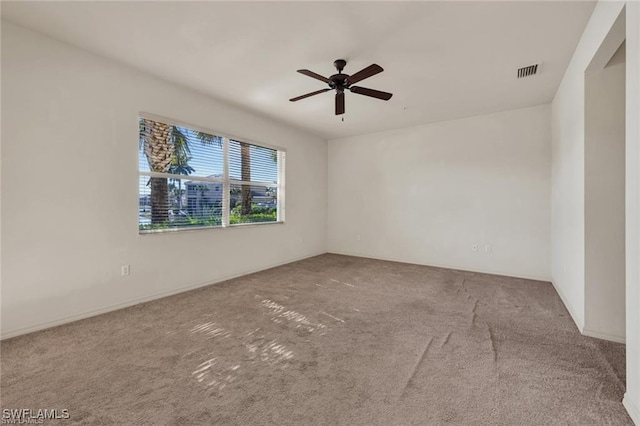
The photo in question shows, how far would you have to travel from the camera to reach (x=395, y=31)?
2436 millimetres

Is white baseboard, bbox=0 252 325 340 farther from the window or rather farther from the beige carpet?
the window

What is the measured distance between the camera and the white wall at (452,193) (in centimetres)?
430

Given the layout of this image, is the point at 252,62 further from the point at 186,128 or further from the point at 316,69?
the point at 186,128

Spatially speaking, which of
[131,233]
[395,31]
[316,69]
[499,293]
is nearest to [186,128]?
[131,233]

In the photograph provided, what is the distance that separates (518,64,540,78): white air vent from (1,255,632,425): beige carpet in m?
2.75

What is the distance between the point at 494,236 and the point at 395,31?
3774mm

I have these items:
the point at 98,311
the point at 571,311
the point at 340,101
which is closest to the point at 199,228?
the point at 98,311

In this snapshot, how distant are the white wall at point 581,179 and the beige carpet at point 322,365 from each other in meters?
0.32
